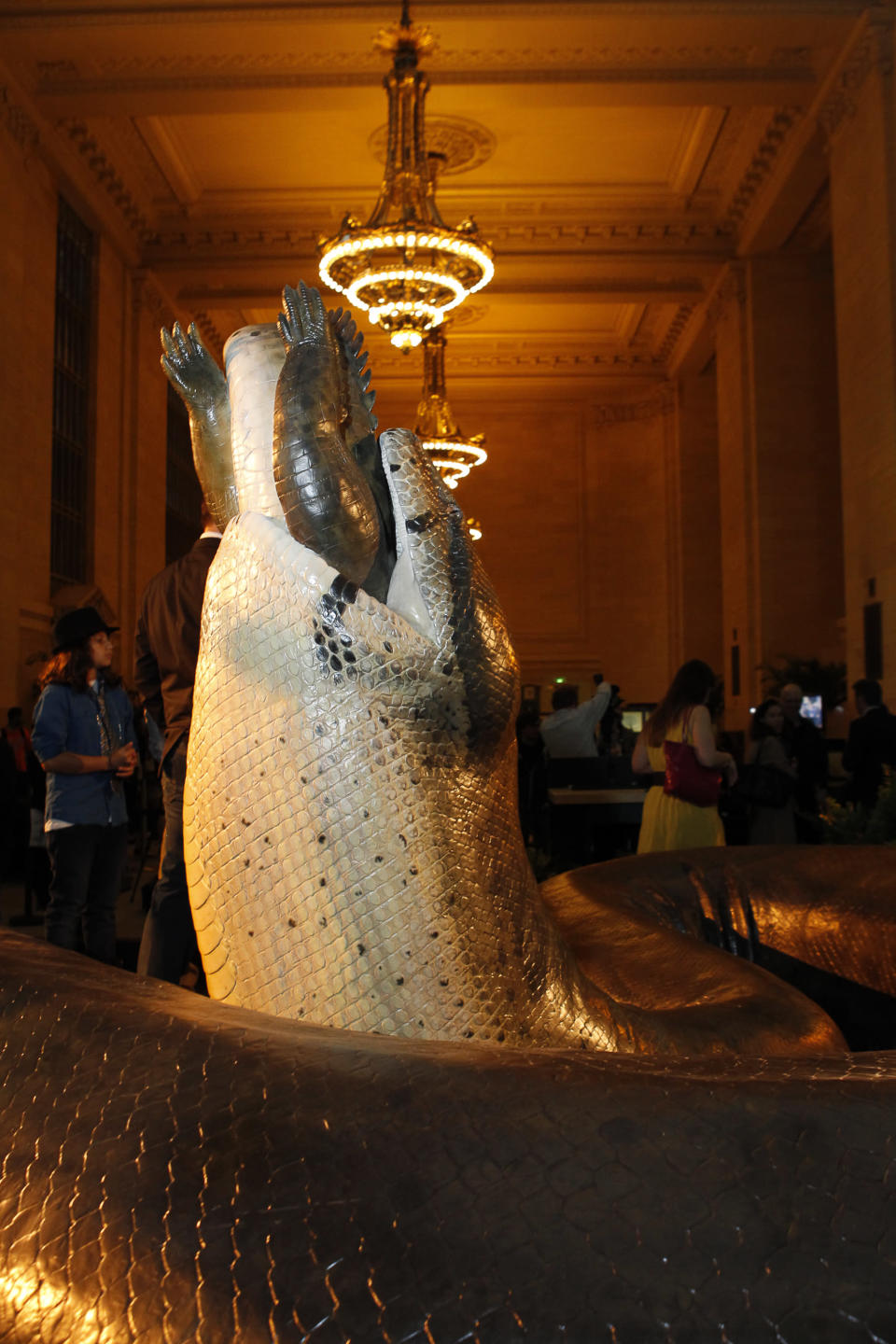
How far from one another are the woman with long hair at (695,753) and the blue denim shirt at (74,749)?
2681mm

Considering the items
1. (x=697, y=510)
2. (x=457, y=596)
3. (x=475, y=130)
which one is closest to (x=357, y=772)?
(x=457, y=596)

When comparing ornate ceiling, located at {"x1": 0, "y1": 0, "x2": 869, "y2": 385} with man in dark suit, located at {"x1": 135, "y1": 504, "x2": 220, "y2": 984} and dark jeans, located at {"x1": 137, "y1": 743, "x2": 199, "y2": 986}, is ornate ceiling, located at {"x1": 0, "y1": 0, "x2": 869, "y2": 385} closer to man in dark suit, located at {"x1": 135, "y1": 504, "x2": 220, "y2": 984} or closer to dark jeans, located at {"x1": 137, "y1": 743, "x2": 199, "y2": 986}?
man in dark suit, located at {"x1": 135, "y1": 504, "x2": 220, "y2": 984}

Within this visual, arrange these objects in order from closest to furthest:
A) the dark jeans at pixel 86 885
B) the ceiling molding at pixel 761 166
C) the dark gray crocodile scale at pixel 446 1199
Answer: the dark gray crocodile scale at pixel 446 1199 → the dark jeans at pixel 86 885 → the ceiling molding at pixel 761 166

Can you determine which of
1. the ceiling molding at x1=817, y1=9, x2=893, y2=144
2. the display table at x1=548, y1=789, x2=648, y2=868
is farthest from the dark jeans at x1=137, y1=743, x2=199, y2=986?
the ceiling molding at x1=817, y1=9, x2=893, y2=144

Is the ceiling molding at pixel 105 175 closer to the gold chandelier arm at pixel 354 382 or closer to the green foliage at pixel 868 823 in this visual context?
the green foliage at pixel 868 823

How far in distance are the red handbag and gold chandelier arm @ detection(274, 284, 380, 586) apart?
4760 mm

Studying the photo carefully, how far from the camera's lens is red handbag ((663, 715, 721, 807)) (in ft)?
17.9

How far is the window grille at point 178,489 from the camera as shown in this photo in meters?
18.9

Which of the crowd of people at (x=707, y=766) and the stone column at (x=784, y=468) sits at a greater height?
the stone column at (x=784, y=468)

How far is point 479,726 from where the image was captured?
2.92ft

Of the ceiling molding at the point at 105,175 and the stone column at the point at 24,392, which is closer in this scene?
the stone column at the point at 24,392

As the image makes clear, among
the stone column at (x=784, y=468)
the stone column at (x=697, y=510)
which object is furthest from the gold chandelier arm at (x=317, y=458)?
the stone column at (x=697, y=510)

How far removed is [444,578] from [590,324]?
21638 millimetres

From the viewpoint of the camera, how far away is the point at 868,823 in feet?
15.7
